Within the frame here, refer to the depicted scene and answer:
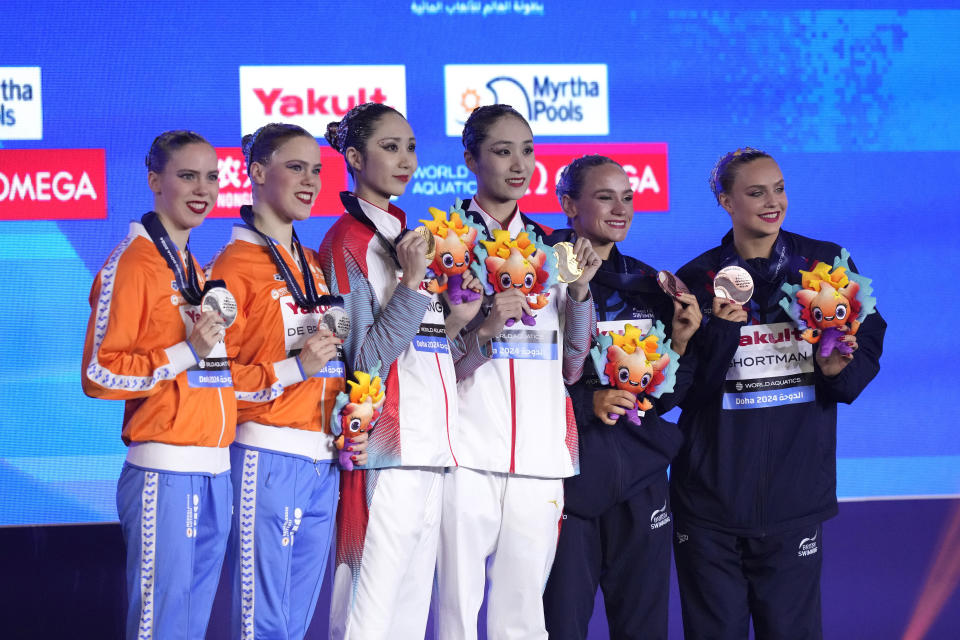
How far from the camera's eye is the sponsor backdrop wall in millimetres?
4598

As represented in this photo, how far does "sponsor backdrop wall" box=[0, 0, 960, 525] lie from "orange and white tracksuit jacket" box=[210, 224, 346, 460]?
1896 mm

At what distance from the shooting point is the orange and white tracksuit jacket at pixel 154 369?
2615 mm

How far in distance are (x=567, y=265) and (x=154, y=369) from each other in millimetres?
1145

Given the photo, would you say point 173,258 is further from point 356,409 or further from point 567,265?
point 567,265

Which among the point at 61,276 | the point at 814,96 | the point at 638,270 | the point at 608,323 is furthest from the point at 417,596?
the point at 814,96

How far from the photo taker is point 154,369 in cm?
261

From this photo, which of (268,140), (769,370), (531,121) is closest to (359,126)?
(268,140)

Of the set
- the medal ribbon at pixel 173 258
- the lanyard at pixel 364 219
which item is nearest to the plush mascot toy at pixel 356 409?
the lanyard at pixel 364 219

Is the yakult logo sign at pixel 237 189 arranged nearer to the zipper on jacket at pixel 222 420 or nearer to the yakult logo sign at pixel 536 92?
the yakult logo sign at pixel 536 92

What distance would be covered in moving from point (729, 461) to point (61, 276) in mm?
3029

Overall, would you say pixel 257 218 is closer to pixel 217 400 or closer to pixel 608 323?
pixel 217 400

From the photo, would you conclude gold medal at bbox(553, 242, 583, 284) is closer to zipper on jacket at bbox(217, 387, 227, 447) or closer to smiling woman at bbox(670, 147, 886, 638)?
smiling woman at bbox(670, 147, 886, 638)

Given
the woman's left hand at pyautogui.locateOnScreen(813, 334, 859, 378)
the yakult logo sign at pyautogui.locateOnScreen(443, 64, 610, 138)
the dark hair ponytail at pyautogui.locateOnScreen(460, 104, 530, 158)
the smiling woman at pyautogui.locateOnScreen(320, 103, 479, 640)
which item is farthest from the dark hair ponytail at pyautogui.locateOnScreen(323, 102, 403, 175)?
the yakult logo sign at pyautogui.locateOnScreen(443, 64, 610, 138)

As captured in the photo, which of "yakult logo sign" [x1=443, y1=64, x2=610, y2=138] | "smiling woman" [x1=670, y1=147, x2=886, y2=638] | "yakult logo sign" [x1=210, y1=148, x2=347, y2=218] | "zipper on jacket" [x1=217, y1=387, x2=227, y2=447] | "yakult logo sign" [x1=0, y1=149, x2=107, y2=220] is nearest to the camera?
"zipper on jacket" [x1=217, y1=387, x2=227, y2=447]
